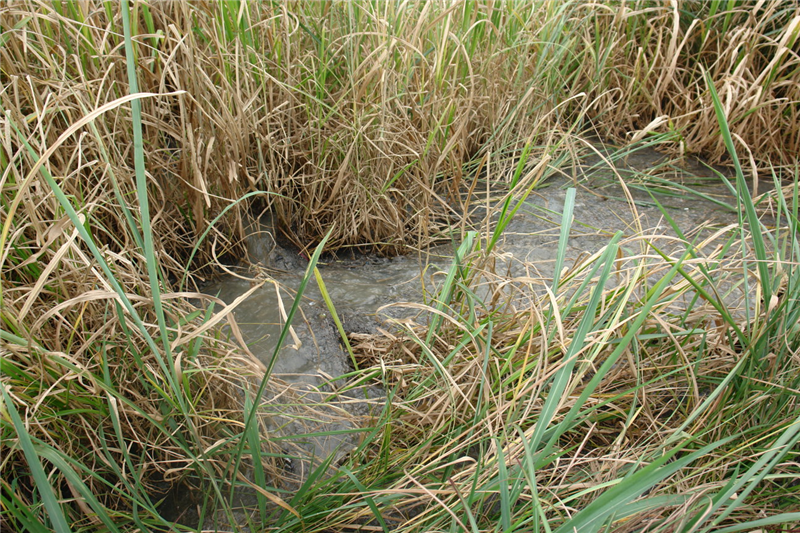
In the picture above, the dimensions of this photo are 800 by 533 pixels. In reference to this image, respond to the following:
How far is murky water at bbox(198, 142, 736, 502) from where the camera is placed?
1.35m

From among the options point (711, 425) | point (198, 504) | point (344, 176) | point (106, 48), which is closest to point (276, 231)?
point (344, 176)

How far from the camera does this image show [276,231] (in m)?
2.02

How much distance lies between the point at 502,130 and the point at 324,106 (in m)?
0.86

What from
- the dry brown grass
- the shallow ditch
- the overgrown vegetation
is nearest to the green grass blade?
the overgrown vegetation

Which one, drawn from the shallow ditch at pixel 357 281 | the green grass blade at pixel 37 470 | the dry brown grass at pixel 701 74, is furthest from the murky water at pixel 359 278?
the green grass blade at pixel 37 470

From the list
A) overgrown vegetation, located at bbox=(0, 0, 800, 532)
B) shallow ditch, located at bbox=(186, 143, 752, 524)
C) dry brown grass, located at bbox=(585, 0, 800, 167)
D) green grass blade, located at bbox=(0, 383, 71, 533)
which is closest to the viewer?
green grass blade, located at bbox=(0, 383, 71, 533)

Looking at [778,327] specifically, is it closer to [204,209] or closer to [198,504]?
[198,504]

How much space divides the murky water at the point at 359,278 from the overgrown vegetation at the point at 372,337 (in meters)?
0.08

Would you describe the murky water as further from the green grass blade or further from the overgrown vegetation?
the green grass blade

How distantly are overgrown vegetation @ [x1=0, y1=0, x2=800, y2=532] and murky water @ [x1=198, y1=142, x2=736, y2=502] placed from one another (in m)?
0.08

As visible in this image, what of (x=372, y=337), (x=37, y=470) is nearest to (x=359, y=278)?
(x=372, y=337)

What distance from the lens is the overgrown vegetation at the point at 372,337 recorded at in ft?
3.20

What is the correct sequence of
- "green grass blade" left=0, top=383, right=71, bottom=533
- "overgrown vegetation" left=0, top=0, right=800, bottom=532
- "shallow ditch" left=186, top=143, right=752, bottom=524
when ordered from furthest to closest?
"shallow ditch" left=186, top=143, right=752, bottom=524
"overgrown vegetation" left=0, top=0, right=800, bottom=532
"green grass blade" left=0, top=383, right=71, bottom=533

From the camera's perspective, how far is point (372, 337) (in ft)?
5.17
